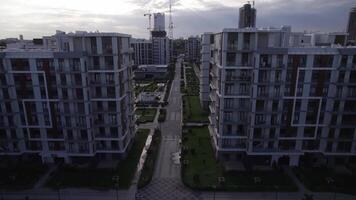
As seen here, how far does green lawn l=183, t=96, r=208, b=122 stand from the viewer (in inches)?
3978

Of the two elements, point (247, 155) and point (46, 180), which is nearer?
point (46, 180)

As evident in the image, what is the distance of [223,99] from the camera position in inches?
2408

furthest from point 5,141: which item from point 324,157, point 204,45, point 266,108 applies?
point 324,157

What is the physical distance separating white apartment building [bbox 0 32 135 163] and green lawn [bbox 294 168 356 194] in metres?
45.5

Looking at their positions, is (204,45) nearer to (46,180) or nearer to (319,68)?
(319,68)

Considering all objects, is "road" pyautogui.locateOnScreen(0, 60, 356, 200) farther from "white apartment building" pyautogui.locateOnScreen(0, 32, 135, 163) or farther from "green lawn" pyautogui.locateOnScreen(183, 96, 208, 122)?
"green lawn" pyautogui.locateOnScreen(183, 96, 208, 122)

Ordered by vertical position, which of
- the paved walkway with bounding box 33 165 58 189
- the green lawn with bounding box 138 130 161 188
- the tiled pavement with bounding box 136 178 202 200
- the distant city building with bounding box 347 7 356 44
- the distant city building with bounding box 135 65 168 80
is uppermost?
the distant city building with bounding box 347 7 356 44

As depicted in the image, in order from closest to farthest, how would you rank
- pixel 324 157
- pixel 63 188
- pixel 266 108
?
1. pixel 63 188
2. pixel 266 108
3. pixel 324 157

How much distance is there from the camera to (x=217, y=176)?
59.4 m

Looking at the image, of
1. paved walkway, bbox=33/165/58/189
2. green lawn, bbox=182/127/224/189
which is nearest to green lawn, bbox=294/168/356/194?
green lawn, bbox=182/127/224/189

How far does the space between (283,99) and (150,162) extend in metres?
37.2

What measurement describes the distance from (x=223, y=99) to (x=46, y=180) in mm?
46468

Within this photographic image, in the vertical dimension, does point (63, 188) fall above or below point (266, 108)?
below

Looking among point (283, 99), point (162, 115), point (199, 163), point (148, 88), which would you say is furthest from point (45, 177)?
point (148, 88)
